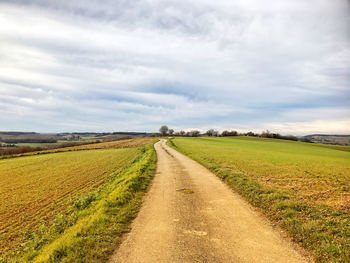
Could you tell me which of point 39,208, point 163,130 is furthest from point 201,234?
point 163,130

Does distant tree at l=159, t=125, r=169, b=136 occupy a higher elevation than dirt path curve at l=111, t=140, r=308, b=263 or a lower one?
higher

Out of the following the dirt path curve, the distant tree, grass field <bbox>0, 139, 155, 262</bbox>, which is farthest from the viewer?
the distant tree

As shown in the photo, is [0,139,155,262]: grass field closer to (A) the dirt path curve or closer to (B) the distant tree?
(A) the dirt path curve

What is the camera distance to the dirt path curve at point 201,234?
5035mm

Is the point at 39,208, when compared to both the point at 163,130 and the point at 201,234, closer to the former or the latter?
the point at 201,234

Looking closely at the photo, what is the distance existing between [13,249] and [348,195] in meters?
16.8

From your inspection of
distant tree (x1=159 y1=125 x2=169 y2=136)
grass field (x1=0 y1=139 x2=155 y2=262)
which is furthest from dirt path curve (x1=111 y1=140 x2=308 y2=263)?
distant tree (x1=159 y1=125 x2=169 y2=136)

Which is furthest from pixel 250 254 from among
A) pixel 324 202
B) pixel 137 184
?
pixel 137 184

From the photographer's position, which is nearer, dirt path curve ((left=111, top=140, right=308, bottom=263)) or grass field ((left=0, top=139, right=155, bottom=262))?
dirt path curve ((left=111, top=140, right=308, bottom=263))

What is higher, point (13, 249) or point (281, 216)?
point (281, 216)

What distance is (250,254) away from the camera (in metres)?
5.13

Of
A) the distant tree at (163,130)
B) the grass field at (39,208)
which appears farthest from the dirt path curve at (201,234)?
the distant tree at (163,130)

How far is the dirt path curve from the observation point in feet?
16.5

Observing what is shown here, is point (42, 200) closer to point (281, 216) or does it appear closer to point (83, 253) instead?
point (83, 253)
